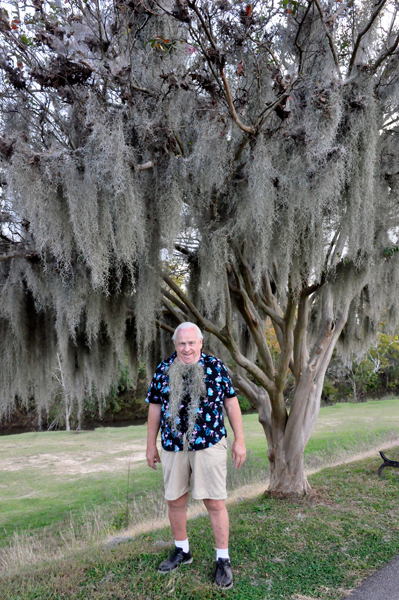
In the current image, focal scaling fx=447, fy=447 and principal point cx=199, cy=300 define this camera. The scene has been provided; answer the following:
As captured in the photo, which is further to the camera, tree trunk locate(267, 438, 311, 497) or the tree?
tree trunk locate(267, 438, 311, 497)

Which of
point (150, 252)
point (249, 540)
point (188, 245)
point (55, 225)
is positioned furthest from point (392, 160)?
point (249, 540)

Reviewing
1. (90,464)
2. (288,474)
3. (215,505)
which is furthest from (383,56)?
(90,464)

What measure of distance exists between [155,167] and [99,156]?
0.62 meters

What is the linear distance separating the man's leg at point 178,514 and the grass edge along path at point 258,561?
221 millimetres

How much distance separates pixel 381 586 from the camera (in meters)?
2.78

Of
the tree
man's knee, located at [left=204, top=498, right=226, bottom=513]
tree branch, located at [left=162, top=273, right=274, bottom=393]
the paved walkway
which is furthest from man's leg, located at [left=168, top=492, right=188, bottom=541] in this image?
tree branch, located at [left=162, top=273, right=274, bottom=393]

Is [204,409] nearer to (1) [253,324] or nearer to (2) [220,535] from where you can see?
(2) [220,535]

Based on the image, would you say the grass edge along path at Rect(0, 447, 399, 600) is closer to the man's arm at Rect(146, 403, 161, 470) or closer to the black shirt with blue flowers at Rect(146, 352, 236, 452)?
the man's arm at Rect(146, 403, 161, 470)

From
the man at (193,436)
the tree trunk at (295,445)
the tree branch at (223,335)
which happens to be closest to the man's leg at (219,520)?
the man at (193,436)

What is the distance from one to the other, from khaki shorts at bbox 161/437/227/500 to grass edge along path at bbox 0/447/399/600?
0.54 m

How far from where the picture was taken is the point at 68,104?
3.83 metres

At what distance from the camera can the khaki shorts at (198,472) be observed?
2756 millimetres

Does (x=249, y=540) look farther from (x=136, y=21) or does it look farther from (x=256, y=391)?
(x=136, y=21)

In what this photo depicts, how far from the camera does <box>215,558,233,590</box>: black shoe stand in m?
2.72
